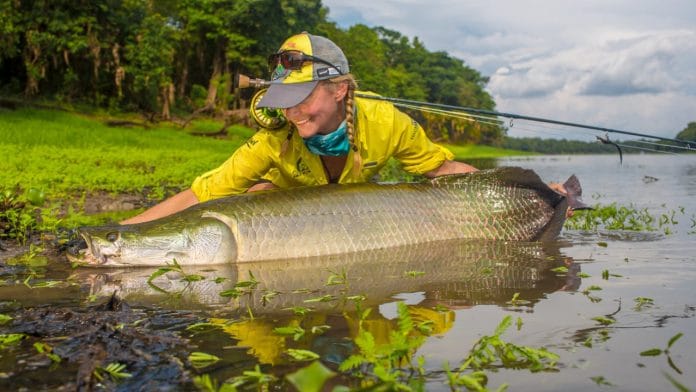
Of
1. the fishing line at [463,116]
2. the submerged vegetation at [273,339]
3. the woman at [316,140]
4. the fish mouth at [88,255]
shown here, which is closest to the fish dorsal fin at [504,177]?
the woman at [316,140]

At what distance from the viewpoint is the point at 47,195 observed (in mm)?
8867

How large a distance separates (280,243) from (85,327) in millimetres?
2134

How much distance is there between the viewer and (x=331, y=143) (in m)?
4.86

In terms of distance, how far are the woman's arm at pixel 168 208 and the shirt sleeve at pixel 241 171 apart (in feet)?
0.22

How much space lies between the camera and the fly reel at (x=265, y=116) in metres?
4.97

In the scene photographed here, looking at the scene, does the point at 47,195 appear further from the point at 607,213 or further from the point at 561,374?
Result: the point at 561,374

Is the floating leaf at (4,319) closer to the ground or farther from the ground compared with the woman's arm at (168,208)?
closer to the ground

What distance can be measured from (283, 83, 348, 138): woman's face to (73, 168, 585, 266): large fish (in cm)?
63

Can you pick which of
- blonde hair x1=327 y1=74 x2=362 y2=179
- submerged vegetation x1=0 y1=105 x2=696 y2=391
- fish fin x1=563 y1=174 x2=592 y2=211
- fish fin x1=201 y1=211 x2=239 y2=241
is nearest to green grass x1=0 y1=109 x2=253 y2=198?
fish fin x1=201 y1=211 x2=239 y2=241

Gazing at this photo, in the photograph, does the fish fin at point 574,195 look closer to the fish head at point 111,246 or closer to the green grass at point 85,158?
the fish head at point 111,246

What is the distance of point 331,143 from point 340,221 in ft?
2.00

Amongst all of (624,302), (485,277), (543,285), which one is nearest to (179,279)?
(485,277)

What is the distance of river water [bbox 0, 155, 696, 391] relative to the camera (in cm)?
236

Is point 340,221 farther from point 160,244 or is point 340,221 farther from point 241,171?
point 160,244
